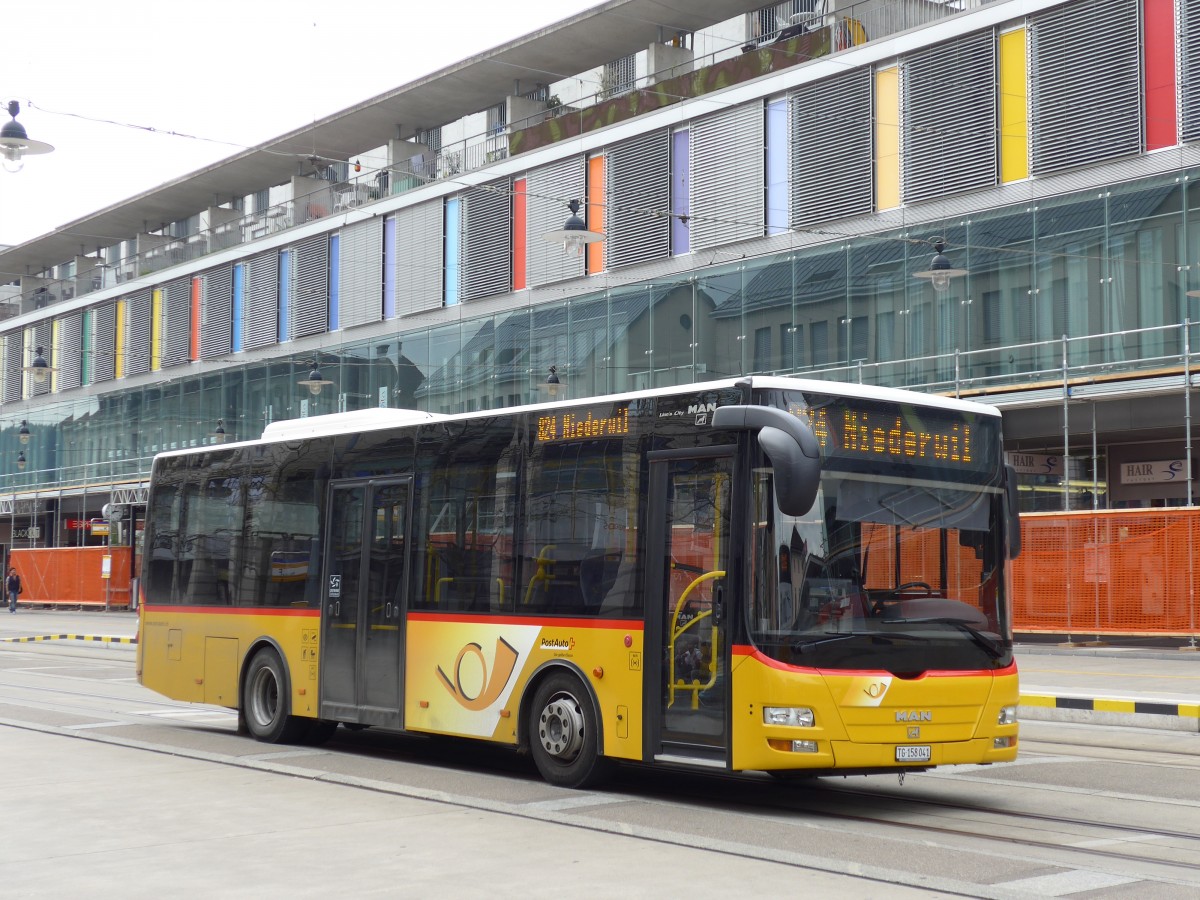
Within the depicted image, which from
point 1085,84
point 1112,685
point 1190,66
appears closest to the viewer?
point 1112,685

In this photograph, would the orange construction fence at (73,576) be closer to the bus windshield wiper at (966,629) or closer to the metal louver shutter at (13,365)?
the metal louver shutter at (13,365)

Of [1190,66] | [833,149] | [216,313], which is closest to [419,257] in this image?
[216,313]

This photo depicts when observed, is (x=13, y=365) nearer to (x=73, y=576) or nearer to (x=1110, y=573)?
(x=73, y=576)

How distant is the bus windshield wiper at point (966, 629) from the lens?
988 centimetres

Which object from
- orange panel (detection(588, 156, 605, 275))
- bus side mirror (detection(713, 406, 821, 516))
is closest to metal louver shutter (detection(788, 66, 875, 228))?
orange panel (detection(588, 156, 605, 275))

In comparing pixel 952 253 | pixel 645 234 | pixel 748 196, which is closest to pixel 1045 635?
pixel 952 253

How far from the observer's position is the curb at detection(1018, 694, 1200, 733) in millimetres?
15688

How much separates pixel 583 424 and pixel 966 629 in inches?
126

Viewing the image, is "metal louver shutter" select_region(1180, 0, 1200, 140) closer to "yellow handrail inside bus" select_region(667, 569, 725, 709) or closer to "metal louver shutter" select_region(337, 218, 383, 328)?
"yellow handrail inside bus" select_region(667, 569, 725, 709)

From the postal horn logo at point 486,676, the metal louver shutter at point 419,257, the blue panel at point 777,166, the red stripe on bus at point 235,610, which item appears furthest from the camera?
the metal louver shutter at point 419,257

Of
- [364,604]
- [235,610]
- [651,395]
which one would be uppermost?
[651,395]

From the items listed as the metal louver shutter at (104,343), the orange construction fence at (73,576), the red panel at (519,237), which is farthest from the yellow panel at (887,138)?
the metal louver shutter at (104,343)

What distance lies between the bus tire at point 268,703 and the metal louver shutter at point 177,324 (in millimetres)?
42896

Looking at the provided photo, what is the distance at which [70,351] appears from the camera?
63.3m
